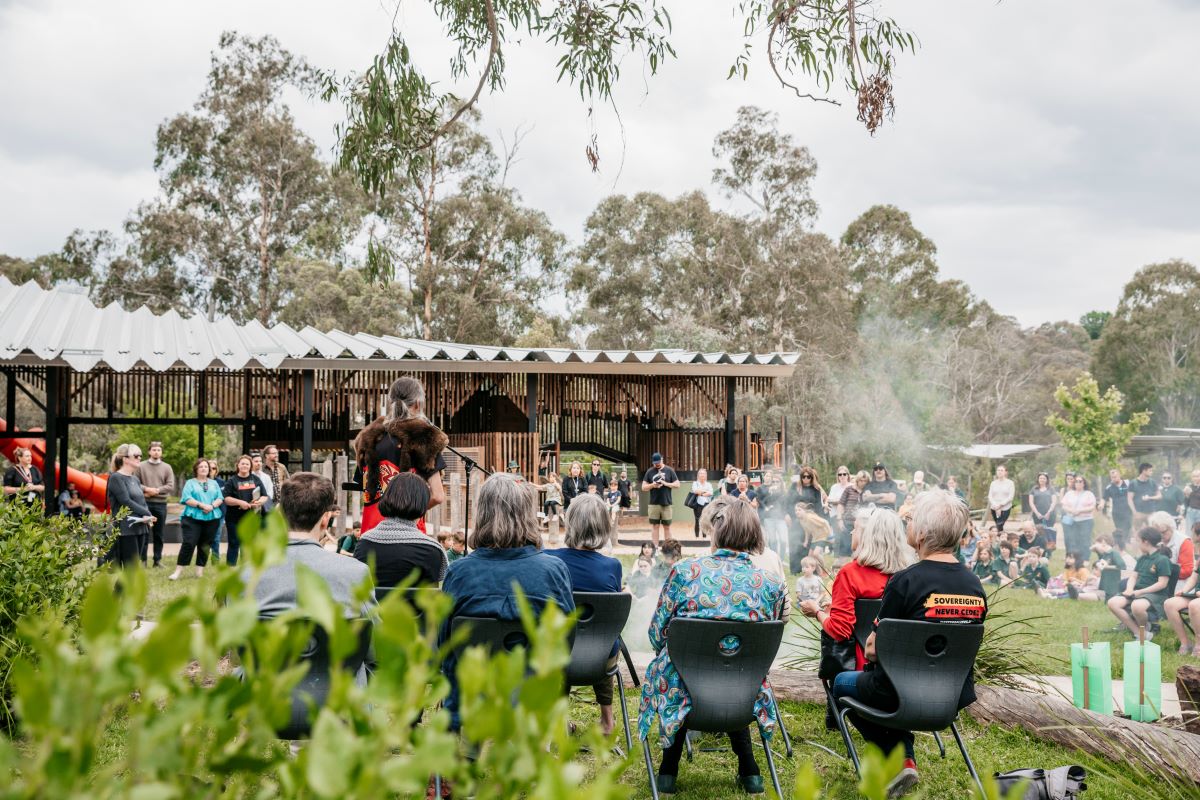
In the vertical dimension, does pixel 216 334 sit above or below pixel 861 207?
below

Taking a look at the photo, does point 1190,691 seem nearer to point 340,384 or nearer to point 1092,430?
point 340,384

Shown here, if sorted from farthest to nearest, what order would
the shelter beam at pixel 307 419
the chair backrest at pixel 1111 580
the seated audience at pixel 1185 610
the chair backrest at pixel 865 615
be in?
1. the shelter beam at pixel 307 419
2. the chair backrest at pixel 1111 580
3. the seated audience at pixel 1185 610
4. the chair backrest at pixel 865 615

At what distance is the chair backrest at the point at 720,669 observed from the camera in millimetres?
3855

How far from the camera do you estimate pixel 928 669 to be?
3875 mm

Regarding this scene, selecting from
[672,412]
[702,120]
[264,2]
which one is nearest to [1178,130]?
[702,120]

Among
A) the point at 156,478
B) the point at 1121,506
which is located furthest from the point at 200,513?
the point at 1121,506

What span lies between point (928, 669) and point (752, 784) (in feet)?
3.07

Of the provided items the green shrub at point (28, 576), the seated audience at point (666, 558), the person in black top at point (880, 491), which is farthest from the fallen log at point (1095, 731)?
the person in black top at point (880, 491)

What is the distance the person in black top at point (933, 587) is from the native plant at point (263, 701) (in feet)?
10.7

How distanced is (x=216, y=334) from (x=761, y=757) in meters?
12.7

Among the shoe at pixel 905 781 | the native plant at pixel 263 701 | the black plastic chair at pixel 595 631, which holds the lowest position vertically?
the shoe at pixel 905 781

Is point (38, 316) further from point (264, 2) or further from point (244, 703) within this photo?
point (264, 2)

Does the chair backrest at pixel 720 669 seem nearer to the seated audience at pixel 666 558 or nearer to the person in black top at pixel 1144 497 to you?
the seated audience at pixel 666 558

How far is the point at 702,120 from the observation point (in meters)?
35.4
